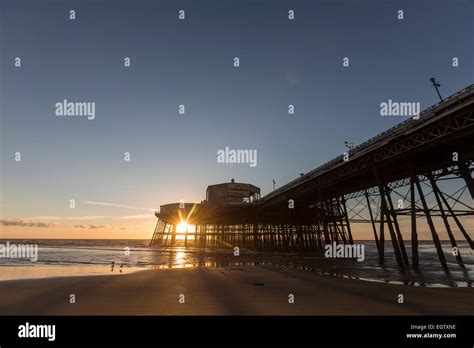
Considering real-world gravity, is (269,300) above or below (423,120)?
below

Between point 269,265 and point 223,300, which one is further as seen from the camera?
point 269,265

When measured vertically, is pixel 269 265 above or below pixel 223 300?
below

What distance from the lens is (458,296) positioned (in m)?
11.0

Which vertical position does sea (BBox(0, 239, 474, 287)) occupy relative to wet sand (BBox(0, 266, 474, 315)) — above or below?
below

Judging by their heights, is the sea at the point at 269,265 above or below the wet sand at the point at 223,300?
below

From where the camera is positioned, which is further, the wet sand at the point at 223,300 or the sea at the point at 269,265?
the sea at the point at 269,265

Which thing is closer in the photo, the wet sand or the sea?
the wet sand
